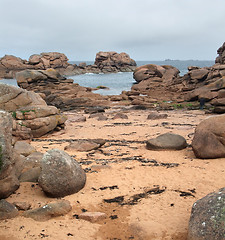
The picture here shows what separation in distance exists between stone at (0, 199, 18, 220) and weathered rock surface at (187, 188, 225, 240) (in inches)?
133

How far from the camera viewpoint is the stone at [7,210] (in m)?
5.57

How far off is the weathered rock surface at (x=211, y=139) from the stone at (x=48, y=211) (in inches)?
200

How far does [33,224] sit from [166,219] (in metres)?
2.54

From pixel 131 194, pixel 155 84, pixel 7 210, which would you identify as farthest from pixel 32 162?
pixel 155 84

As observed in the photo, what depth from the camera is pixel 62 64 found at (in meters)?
81.7

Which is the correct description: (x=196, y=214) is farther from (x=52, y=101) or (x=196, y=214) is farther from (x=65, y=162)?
(x=52, y=101)

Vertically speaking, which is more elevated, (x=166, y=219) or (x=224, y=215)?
(x=224, y=215)

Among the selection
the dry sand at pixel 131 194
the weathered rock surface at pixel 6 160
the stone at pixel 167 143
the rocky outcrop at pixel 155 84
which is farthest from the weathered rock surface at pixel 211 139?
the rocky outcrop at pixel 155 84

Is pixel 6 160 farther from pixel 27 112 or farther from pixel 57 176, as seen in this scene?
pixel 27 112

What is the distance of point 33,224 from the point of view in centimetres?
536

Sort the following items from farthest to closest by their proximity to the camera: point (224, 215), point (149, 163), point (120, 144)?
point (120, 144)
point (149, 163)
point (224, 215)

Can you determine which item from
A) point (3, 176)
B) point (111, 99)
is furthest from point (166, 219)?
point (111, 99)

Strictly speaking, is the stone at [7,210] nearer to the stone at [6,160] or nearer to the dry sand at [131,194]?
the dry sand at [131,194]

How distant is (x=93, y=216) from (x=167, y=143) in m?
5.76
